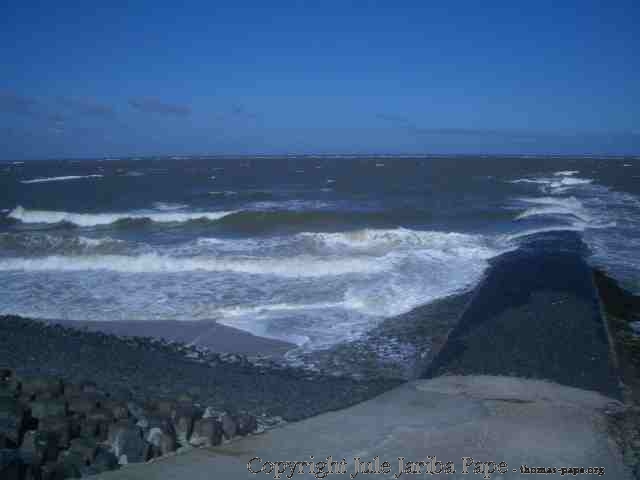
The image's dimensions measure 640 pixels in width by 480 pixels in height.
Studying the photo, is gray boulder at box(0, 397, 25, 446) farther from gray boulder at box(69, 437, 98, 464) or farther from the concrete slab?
the concrete slab

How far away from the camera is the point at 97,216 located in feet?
90.8

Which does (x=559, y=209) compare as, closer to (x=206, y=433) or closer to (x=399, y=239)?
(x=399, y=239)

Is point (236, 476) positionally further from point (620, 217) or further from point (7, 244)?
point (620, 217)

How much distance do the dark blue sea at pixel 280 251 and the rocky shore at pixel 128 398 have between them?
1.68 meters

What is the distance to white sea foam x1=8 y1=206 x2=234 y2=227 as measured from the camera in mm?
26297

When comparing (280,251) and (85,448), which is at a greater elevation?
(280,251)

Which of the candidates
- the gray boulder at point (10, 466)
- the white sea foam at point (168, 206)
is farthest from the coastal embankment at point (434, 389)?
the white sea foam at point (168, 206)

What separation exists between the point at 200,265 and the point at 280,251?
2953mm

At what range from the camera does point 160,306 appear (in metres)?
11.8

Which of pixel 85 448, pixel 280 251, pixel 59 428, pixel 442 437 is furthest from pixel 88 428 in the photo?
pixel 280 251

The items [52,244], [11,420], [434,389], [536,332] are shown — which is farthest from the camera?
[52,244]

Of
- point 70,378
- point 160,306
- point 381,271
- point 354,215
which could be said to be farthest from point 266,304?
point 354,215

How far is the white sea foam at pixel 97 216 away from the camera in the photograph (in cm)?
2630

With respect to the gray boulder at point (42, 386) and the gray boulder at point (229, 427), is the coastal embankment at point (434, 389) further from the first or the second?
the gray boulder at point (42, 386)
